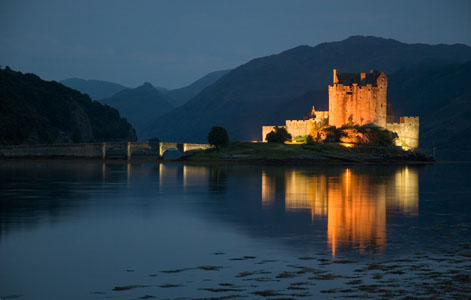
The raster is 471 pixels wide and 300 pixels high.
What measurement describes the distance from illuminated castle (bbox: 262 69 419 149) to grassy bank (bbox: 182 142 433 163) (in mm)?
7584

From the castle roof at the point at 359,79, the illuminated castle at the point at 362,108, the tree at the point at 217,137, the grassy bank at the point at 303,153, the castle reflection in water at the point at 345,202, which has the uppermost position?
the castle roof at the point at 359,79

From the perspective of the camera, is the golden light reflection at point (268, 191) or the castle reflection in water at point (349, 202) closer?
the castle reflection in water at point (349, 202)

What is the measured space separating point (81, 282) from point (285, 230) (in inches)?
731

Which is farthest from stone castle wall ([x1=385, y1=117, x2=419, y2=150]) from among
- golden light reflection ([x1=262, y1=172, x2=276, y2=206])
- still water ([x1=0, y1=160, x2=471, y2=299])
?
still water ([x1=0, y1=160, x2=471, y2=299])

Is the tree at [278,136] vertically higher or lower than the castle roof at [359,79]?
lower

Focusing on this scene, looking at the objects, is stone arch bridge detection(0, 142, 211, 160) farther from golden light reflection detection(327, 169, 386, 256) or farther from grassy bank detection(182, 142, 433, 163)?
golden light reflection detection(327, 169, 386, 256)

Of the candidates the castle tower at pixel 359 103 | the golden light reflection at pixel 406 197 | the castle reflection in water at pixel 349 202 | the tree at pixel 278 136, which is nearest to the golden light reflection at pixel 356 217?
the castle reflection in water at pixel 349 202

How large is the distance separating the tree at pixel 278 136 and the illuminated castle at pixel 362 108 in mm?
4679

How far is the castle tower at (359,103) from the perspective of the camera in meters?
163

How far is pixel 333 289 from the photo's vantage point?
86.2 feet

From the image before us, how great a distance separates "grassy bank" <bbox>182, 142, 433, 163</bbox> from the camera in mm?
149875

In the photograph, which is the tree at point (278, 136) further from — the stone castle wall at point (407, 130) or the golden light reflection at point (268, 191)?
the golden light reflection at point (268, 191)

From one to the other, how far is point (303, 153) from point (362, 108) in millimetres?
22455

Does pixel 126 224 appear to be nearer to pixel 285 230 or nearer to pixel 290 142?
pixel 285 230
